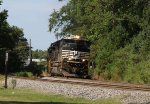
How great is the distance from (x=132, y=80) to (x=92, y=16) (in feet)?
38.5

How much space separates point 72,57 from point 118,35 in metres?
5.51

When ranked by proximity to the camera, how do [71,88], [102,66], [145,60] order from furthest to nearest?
1. [102,66]
2. [145,60]
3. [71,88]

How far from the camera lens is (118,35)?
4362 cm

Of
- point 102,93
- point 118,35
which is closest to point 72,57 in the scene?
point 118,35

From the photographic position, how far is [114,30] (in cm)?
4422

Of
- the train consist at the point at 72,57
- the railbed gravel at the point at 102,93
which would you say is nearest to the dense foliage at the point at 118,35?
the train consist at the point at 72,57

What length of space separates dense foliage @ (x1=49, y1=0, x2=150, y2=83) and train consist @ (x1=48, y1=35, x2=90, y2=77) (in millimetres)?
2438

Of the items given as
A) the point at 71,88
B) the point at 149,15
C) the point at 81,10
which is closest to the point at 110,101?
the point at 71,88

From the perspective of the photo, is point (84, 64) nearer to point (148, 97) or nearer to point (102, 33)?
point (102, 33)

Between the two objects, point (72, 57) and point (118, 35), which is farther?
point (118, 35)

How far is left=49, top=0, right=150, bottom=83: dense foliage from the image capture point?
39969 millimetres

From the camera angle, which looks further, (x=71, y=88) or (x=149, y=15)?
(x=149, y=15)

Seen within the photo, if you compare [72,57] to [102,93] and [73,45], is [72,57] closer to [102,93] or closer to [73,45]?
[73,45]

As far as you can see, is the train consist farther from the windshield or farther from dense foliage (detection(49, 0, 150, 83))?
dense foliage (detection(49, 0, 150, 83))
